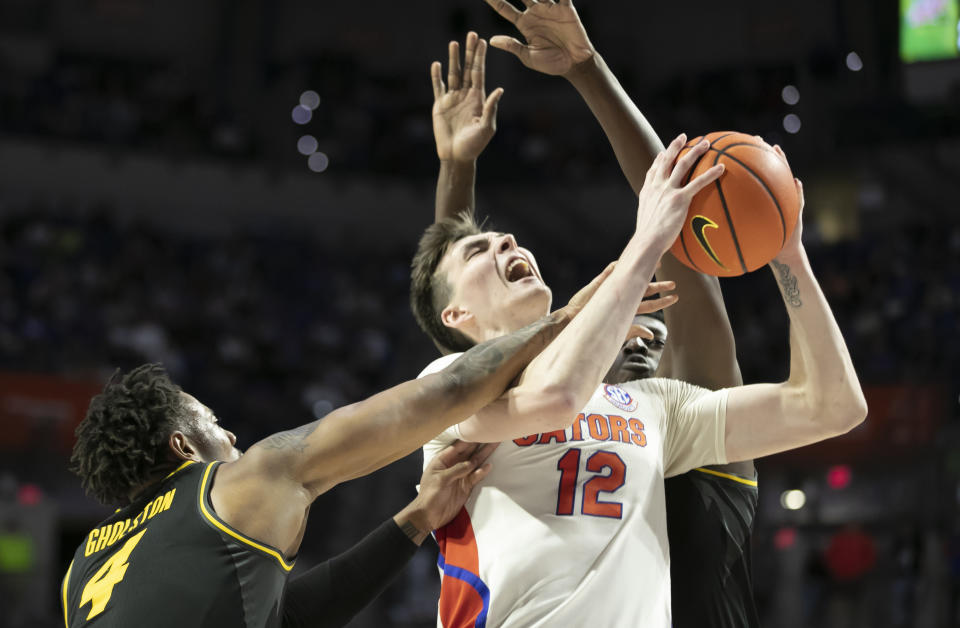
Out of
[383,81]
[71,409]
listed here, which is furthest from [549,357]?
[383,81]

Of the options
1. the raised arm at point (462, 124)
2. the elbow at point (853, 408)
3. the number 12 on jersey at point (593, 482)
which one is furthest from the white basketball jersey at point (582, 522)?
the raised arm at point (462, 124)

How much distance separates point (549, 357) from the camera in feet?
8.71

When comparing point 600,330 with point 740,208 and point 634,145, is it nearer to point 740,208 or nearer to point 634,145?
point 740,208

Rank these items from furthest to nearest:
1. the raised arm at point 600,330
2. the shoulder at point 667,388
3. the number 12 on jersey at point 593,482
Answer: the shoulder at point 667,388 → the number 12 on jersey at point 593,482 → the raised arm at point 600,330

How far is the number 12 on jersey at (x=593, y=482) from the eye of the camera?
290 cm

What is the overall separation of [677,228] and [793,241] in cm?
40

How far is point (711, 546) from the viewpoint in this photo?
125 inches

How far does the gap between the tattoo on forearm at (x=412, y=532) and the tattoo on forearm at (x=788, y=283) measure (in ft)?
4.75

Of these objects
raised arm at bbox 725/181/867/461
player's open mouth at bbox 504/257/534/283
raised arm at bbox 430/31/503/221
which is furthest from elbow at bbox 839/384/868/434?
raised arm at bbox 430/31/503/221

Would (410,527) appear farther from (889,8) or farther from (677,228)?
(889,8)

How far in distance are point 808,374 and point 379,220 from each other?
59.4 ft

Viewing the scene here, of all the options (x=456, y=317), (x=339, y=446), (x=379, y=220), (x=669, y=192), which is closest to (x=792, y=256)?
(x=669, y=192)

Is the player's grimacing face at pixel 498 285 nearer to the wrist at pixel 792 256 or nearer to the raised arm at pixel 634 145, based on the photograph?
the raised arm at pixel 634 145

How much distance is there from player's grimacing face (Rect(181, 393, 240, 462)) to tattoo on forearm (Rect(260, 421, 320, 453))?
0.45m
